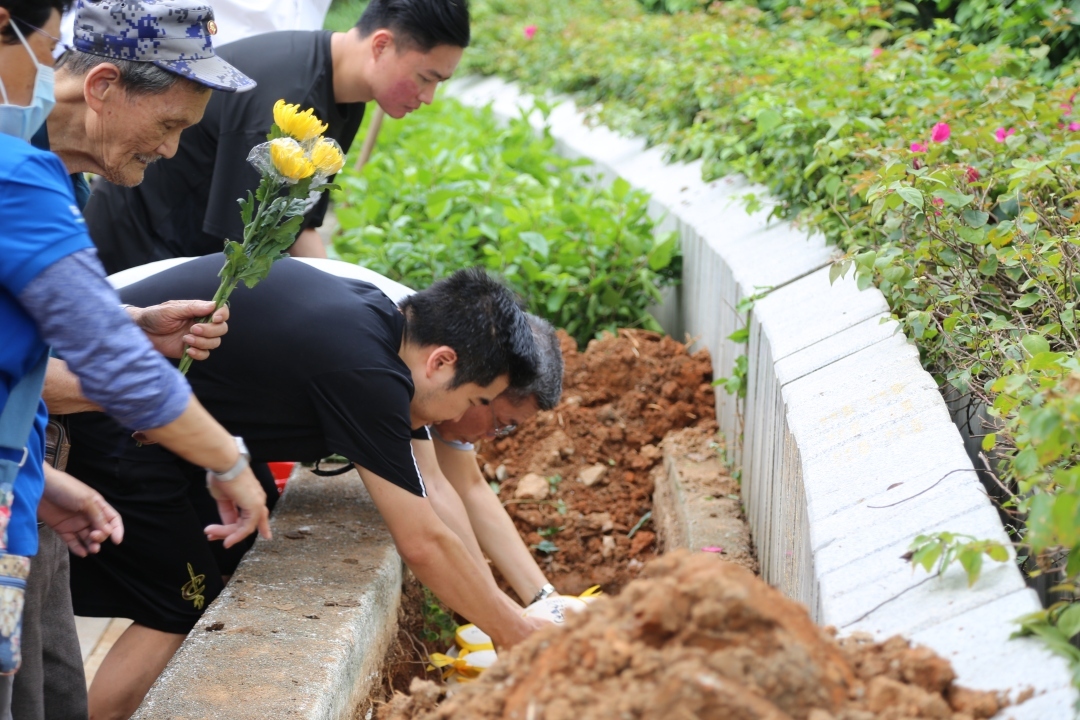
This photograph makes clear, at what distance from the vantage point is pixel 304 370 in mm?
2611

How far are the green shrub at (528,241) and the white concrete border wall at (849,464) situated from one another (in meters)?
0.54

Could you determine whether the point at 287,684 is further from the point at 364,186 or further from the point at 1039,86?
the point at 364,186

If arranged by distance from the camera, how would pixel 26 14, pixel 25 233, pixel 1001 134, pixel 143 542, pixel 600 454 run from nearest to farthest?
pixel 25 233 < pixel 26 14 < pixel 143 542 < pixel 1001 134 < pixel 600 454

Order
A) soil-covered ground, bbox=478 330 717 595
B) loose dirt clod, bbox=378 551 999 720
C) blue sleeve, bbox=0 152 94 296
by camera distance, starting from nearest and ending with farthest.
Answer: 1. loose dirt clod, bbox=378 551 999 720
2. blue sleeve, bbox=0 152 94 296
3. soil-covered ground, bbox=478 330 717 595

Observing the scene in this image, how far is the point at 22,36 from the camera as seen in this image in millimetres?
1619

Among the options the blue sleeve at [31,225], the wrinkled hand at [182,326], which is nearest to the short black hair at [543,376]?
the wrinkled hand at [182,326]

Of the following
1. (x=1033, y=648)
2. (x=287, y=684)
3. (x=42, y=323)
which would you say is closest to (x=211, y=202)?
(x=287, y=684)

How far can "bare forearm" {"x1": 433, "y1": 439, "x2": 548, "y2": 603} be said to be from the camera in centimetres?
319

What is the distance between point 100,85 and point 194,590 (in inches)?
56.9

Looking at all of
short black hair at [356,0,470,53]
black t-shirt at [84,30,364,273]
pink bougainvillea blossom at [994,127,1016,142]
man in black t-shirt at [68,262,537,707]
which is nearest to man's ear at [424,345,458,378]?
man in black t-shirt at [68,262,537,707]

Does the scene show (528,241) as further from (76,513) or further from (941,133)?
(76,513)

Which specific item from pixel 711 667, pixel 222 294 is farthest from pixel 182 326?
pixel 711 667

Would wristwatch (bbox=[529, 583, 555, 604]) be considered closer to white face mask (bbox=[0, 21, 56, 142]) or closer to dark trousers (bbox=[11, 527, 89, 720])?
dark trousers (bbox=[11, 527, 89, 720])

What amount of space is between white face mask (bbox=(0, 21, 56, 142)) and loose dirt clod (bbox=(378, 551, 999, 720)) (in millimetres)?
1096
